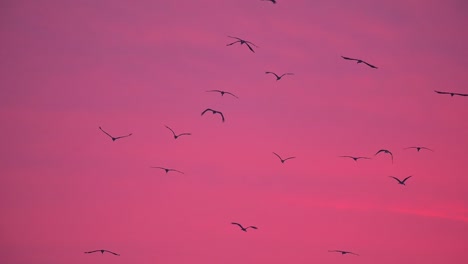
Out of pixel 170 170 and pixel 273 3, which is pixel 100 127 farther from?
pixel 273 3

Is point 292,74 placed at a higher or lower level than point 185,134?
higher

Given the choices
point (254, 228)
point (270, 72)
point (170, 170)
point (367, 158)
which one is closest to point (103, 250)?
point (170, 170)

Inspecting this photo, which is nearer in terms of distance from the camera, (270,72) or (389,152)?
(270,72)

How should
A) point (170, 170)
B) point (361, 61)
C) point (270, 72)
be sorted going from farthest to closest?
point (170, 170), point (270, 72), point (361, 61)

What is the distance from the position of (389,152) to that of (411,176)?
7.29 feet

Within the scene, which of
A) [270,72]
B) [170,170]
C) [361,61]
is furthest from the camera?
[170,170]

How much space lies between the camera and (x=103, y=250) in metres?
36.0

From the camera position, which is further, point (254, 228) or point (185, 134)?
point (185, 134)

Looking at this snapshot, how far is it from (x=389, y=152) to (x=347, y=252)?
220 inches

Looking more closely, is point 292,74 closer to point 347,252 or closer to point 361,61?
point 361,61

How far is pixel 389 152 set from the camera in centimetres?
3747

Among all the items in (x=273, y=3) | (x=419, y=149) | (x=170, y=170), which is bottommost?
(x=170, y=170)

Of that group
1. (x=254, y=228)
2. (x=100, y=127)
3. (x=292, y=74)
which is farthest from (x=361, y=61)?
(x=100, y=127)

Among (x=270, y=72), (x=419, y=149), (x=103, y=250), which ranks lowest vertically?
(x=103, y=250)
